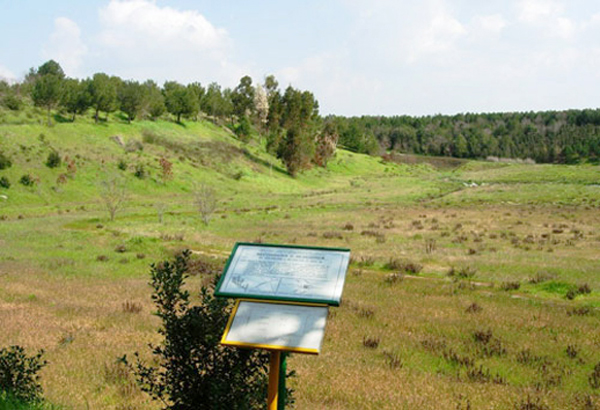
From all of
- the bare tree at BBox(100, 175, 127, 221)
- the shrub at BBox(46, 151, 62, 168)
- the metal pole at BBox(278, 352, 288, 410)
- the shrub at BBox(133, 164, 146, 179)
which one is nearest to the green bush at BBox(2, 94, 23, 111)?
the shrub at BBox(46, 151, 62, 168)

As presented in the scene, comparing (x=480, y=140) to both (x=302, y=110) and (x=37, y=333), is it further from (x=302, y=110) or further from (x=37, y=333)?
(x=37, y=333)

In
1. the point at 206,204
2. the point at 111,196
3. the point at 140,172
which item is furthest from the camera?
the point at 140,172

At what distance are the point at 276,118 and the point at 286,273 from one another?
108303 mm

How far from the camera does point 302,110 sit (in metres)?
108

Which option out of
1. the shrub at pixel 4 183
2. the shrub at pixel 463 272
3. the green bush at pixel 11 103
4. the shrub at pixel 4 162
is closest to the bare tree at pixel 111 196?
the shrub at pixel 4 183

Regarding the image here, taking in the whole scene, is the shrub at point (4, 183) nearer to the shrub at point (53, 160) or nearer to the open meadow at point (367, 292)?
the open meadow at point (367, 292)

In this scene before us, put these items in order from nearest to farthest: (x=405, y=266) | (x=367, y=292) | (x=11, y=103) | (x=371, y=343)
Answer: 1. (x=371, y=343)
2. (x=367, y=292)
3. (x=405, y=266)
4. (x=11, y=103)

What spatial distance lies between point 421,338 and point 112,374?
6.55 m

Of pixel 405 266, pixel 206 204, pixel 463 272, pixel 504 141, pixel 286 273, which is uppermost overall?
pixel 504 141

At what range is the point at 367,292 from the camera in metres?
16.5

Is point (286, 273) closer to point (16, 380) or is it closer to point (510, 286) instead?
point (16, 380)

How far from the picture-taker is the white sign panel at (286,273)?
5.51m

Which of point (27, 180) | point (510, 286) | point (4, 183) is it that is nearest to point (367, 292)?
point (510, 286)

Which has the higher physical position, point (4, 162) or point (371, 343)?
point (371, 343)
